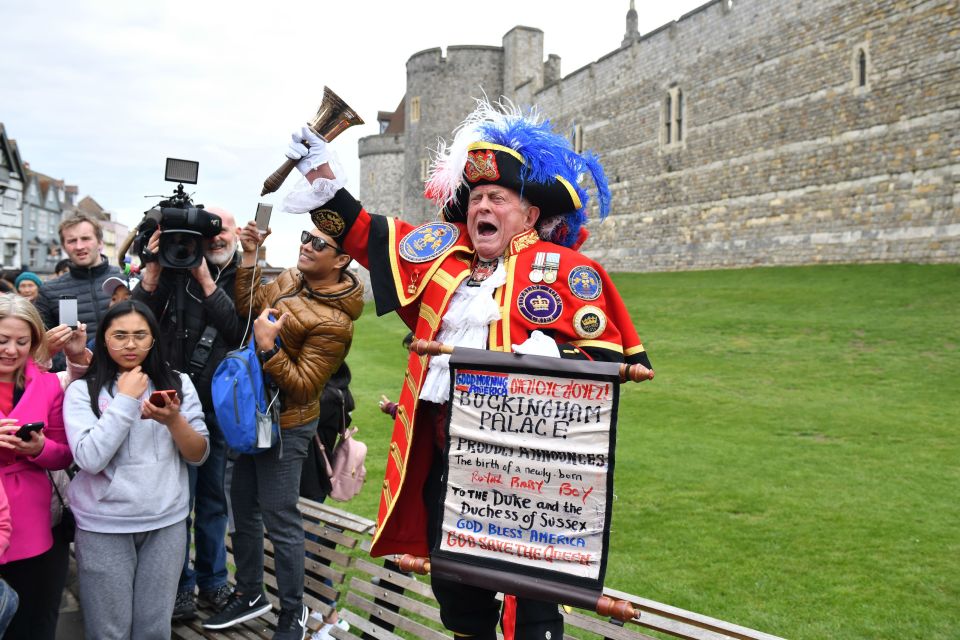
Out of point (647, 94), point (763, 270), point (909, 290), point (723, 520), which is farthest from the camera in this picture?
point (647, 94)

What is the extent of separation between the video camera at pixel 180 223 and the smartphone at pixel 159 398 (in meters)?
0.87

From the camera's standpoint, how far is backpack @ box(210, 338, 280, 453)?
3.69m

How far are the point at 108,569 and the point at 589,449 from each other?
215 centimetres

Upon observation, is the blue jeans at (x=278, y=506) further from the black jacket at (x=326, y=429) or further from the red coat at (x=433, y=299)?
the red coat at (x=433, y=299)

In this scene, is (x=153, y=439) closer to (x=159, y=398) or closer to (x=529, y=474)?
(x=159, y=398)

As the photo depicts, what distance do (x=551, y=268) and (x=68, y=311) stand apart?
96.6 inches

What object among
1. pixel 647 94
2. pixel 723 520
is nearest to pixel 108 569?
pixel 723 520

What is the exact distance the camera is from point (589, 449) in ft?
8.64

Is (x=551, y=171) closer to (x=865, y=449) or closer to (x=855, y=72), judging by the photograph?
(x=865, y=449)

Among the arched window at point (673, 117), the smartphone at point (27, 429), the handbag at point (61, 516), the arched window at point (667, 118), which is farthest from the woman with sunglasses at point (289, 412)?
the arched window at point (667, 118)

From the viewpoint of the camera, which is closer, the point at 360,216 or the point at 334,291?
the point at 360,216

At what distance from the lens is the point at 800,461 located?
24.7 ft

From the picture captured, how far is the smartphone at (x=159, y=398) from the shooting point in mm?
3211

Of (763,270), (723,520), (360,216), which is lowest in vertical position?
(723,520)
